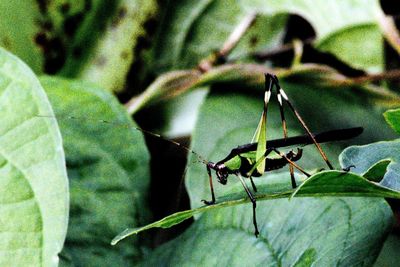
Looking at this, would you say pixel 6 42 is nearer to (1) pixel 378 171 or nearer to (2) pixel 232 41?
(2) pixel 232 41

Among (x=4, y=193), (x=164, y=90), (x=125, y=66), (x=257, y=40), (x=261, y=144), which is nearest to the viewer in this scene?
(x=4, y=193)

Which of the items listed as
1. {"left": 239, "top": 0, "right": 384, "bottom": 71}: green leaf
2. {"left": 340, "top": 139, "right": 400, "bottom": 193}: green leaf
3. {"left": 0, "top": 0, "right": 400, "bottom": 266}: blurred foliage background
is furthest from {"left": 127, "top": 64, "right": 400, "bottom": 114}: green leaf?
{"left": 340, "top": 139, "right": 400, "bottom": 193}: green leaf

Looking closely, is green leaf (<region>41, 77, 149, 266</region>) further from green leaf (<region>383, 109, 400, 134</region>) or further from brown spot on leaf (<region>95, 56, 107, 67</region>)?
green leaf (<region>383, 109, 400, 134</region>)

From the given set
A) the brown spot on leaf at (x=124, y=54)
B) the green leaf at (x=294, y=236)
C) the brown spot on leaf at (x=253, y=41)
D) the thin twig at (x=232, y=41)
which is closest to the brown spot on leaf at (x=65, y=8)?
the brown spot on leaf at (x=124, y=54)

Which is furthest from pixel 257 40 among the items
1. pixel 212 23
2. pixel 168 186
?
pixel 168 186

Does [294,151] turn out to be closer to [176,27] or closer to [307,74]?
[307,74]

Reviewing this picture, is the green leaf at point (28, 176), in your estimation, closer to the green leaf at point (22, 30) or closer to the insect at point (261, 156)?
the insect at point (261, 156)

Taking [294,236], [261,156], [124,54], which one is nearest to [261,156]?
[261,156]
